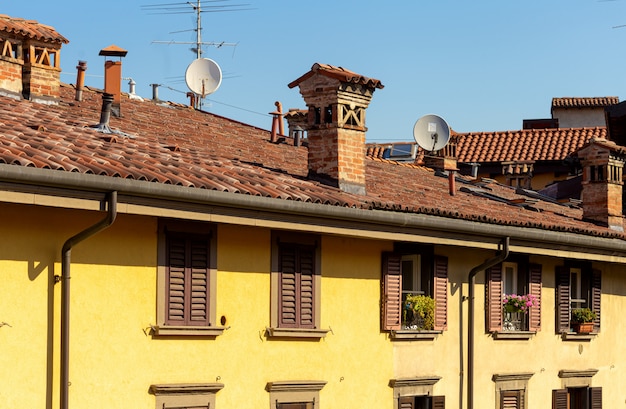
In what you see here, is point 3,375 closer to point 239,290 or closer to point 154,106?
point 239,290

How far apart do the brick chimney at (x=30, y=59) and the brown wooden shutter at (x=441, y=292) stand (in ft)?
20.8

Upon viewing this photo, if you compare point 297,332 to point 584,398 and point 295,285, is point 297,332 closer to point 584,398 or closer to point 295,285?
point 295,285

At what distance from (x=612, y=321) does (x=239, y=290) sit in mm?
10609

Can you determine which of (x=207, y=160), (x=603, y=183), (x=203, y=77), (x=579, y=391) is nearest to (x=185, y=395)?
(x=207, y=160)

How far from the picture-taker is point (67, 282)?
14.7 meters

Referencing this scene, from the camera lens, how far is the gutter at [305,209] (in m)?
13.8

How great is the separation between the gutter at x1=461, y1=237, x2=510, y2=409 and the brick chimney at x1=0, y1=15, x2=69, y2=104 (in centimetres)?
698

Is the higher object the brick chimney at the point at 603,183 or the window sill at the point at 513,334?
the brick chimney at the point at 603,183

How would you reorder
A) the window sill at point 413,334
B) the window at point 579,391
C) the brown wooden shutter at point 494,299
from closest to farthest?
1. the window sill at point 413,334
2. the brown wooden shutter at point 494,299
3. the window at point 579,391

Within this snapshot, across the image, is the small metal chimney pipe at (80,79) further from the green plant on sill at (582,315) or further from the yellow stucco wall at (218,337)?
the green plant on sill at (582,315)

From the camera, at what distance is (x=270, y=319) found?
17.5 meters

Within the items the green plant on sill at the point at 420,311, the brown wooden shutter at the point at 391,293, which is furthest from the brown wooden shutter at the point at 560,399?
the brown wooden shutter at the point at 391,293

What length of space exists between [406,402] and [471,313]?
6.86 ft

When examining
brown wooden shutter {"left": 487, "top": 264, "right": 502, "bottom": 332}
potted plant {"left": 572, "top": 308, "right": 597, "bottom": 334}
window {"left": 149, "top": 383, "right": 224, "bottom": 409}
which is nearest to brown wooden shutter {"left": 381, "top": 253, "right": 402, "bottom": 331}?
brown wooden shutter {"left": 487, "top": 264, "right": 502, "bottom": 332}
